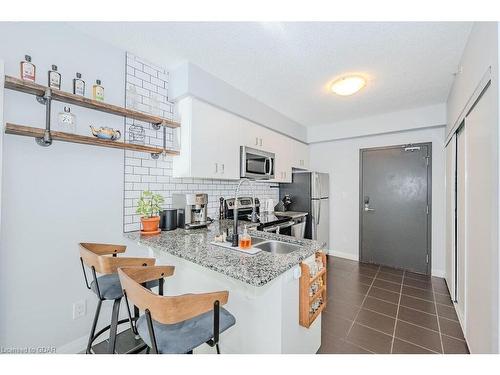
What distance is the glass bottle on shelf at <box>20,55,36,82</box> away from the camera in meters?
1.44

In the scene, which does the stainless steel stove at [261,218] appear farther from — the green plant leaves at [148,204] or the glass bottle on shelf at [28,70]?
the glass bottle on shelf at [28,70]

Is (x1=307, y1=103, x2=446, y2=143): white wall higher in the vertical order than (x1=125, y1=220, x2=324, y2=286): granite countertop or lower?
higher

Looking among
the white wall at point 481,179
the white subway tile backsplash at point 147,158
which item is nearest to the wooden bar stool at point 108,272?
the white subway tile backsplash at point 147,158

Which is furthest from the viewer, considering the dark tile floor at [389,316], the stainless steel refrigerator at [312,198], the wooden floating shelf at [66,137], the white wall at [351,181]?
the stainless steel refrigerator at [312,198]

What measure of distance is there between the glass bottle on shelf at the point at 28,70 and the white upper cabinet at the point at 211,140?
3.67 ft

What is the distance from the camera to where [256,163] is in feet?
9.99

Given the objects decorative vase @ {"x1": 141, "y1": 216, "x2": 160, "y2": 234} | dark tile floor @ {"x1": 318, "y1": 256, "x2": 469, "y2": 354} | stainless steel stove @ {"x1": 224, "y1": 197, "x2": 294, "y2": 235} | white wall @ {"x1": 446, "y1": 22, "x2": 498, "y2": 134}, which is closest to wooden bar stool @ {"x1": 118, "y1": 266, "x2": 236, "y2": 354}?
decorative vase @ {"x1": 141, "y1": 216, "x2": 160, "y2": 234}

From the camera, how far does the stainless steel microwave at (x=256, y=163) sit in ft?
9.34

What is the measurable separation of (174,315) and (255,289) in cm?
52

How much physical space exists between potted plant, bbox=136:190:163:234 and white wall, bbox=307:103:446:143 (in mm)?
3348

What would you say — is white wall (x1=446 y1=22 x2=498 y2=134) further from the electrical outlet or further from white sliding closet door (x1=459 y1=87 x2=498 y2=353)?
the electrical outlet

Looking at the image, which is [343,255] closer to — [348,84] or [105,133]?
[348,84]
